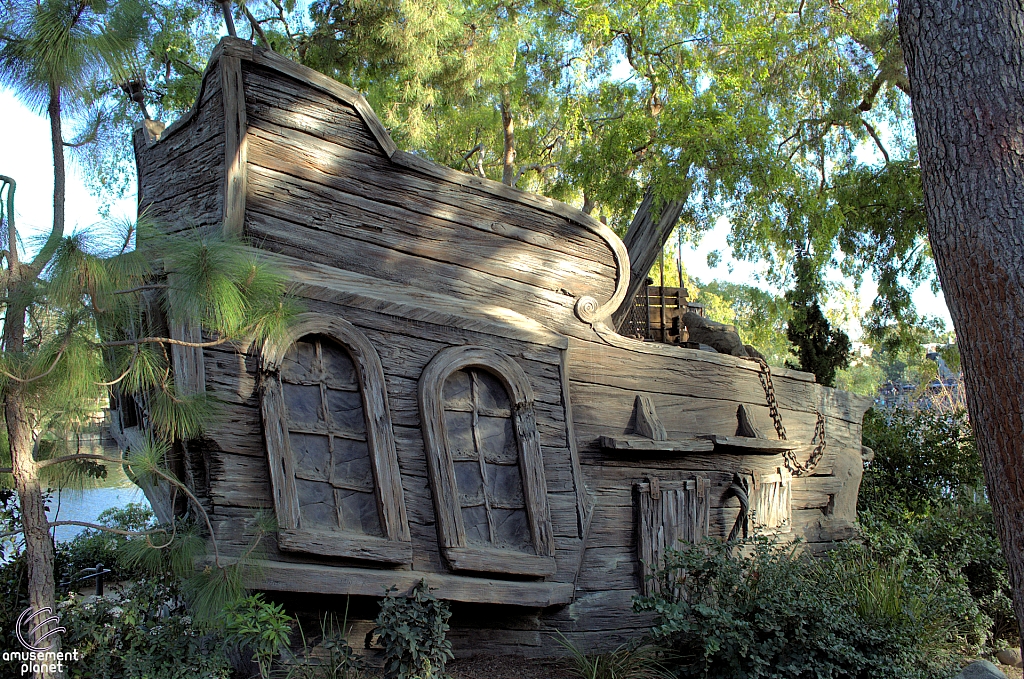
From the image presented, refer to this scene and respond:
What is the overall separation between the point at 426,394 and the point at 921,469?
8130 mm

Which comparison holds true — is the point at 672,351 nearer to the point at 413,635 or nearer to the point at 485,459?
the point at 485,459

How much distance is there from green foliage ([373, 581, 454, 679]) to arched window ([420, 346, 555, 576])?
1.16 feet

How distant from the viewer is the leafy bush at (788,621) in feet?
17.0

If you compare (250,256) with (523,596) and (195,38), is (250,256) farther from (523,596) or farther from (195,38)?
(195,38)

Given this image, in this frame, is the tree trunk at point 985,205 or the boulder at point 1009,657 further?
the boulder at point 1009,657

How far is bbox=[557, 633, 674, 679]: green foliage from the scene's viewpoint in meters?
5.06

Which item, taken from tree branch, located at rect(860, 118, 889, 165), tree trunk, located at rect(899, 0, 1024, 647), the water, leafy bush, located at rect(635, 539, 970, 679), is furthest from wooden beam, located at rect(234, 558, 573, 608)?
tree branch, located at rect(860, 118, 889, 165)

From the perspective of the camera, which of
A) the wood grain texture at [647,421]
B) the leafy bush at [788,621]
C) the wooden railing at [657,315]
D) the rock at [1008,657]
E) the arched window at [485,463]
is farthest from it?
the wooden railing at [657,315]

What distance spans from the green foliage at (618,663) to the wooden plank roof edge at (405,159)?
2.36 meters

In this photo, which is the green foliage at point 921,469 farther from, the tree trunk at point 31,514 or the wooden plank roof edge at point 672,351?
the tree trunk at point 31,514

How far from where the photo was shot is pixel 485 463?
5.15m

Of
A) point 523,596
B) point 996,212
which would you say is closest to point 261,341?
point 523,596

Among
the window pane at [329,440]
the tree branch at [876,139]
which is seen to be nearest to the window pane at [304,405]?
the window pane at [329,440]

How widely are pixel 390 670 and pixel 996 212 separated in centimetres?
414
